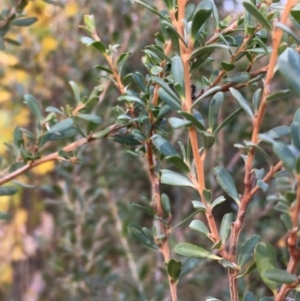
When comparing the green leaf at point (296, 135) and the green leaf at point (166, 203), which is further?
the green leaf at point (166, 203)

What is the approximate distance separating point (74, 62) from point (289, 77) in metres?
1.19

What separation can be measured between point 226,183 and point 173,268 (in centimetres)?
12

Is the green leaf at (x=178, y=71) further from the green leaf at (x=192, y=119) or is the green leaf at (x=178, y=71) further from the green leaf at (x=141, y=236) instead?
the green leaf at (x=141, y=236)

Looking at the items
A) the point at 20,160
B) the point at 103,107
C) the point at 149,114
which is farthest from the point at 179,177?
the point at 103,107

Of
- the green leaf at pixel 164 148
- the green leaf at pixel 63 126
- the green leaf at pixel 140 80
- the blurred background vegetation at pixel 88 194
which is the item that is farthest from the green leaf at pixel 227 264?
the blurred background vegetation at pixel 88 194

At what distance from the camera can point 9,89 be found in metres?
1.51

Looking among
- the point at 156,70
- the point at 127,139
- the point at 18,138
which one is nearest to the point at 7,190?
the point at 18,138

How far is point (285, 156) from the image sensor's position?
28cm

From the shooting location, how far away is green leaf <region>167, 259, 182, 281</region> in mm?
436

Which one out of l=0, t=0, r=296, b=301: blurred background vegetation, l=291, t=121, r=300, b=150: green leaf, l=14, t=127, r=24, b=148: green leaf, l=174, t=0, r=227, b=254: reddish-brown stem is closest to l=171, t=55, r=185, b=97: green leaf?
l=174, t=0, r=227, b=254: reddish-brown stem

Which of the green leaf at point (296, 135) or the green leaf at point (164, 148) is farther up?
the green leaf at point (296, 135)

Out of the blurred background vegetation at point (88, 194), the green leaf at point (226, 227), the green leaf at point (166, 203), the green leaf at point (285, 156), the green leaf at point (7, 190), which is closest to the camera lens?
the green leaf at point (285, 156)

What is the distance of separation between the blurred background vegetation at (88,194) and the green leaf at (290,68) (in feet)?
2.14

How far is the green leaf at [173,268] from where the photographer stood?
0.44 metres
